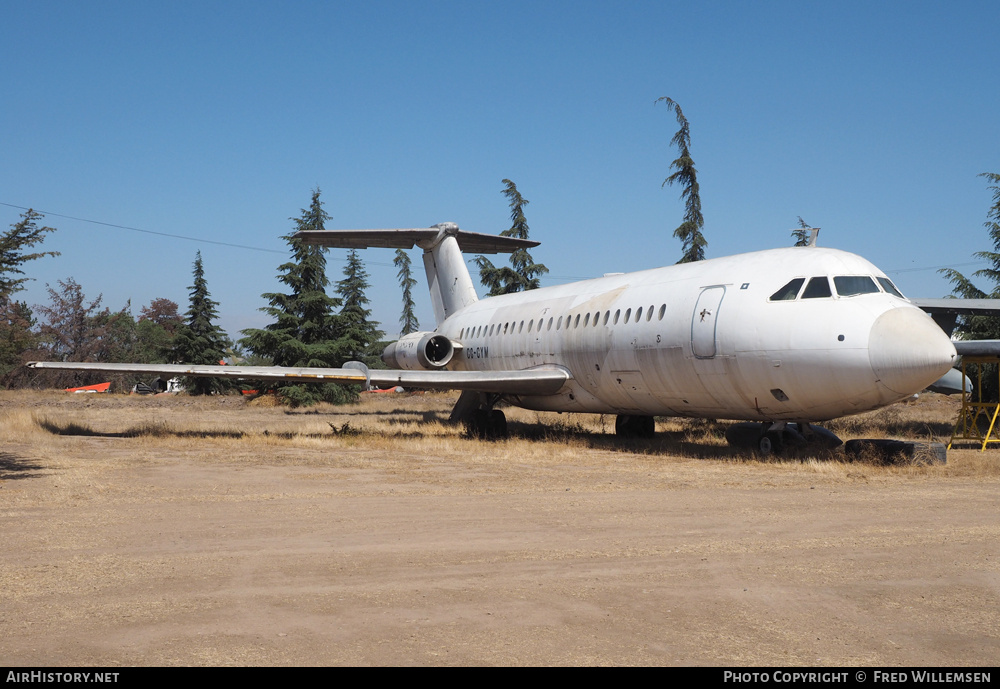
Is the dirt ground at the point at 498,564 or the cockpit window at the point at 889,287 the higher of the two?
the cockpit window at the point at 889,287

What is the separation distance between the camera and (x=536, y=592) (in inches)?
216

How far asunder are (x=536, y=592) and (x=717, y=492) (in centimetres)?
542

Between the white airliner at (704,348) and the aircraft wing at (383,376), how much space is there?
46 millimetres

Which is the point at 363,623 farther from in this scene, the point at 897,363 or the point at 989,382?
the point at 989,382

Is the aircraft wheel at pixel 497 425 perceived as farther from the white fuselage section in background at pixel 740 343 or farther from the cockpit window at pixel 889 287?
the cockpit window at pixel 889 287

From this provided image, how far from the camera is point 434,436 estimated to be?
19938 mm

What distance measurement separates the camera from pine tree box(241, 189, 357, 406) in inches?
1447

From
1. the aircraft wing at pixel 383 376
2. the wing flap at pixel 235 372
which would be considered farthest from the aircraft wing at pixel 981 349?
the wing flap at pixel 235 372

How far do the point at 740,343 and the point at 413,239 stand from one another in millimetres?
14441

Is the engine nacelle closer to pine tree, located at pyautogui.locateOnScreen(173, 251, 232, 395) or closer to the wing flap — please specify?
the wing flap

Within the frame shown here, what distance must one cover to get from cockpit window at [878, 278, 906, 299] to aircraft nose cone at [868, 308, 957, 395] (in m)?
1.18

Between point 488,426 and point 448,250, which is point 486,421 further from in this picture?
point 448,250

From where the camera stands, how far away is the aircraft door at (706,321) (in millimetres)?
14125

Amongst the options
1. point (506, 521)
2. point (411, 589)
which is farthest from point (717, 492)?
point (411, 589)
